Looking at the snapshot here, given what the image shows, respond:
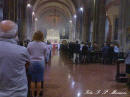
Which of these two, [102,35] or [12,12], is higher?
[12,12]

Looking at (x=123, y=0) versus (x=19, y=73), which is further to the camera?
(x=123, y=0)

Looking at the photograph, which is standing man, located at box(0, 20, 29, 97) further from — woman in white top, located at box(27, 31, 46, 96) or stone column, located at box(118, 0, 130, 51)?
stone column, located at box(118, 0, 130, 51)

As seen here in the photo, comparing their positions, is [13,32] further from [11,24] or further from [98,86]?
[98,86]

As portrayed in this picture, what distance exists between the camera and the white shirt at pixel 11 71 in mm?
1923

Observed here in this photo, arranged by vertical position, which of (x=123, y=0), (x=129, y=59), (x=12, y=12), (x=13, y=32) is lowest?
(x=129, y=59)

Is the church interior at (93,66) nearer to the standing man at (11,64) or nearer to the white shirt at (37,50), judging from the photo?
the white shirt at (37,50)

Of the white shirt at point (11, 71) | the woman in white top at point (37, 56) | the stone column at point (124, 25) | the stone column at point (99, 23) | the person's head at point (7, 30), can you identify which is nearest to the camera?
the white shirt at point (11, 71)

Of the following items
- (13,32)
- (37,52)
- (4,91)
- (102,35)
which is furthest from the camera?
(102,35)

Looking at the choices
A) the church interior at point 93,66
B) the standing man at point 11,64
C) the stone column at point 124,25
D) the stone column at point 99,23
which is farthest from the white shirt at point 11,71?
the stone column at point 99,23

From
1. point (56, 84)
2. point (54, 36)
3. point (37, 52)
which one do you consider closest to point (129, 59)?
point (56, 84)

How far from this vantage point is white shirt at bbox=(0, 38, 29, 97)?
1923mm

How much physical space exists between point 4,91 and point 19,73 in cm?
21

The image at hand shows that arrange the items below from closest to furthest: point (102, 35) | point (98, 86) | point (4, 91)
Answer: point (4, 91) < point (98, 86) < point (102, 35)

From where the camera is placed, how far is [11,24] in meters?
2.06
